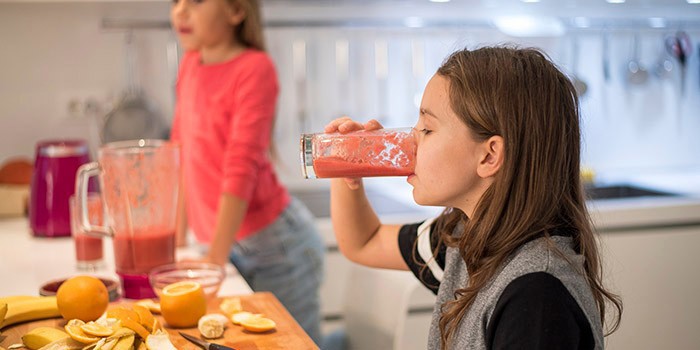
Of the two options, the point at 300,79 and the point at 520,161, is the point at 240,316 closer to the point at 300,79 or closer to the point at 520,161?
the point at 520,161

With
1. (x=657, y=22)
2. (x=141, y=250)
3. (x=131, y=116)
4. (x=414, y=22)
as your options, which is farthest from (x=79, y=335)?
(x=657, y=22)

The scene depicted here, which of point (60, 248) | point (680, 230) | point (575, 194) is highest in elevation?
point (575, 194)

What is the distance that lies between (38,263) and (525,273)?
44.3 inches

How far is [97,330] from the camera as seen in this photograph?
3.53 feet

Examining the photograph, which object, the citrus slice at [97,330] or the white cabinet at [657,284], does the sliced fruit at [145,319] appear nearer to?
the citrus slice at [97,330]

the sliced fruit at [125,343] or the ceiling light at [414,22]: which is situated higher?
the ceiling light at [414,22]

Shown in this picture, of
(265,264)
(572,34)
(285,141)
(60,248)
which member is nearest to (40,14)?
(285,141)

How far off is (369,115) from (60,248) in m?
1.28

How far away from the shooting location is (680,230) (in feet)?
8.54

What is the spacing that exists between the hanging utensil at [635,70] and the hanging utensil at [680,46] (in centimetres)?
12

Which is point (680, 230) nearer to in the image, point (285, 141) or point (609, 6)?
point (609, 6)

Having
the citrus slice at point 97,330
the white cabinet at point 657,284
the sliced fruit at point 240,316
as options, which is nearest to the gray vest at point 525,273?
the sliced fruit at point 240,316

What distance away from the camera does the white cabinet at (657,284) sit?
2.53m

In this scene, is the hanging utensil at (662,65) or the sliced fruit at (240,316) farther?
the hanging utensil at (662,65)
